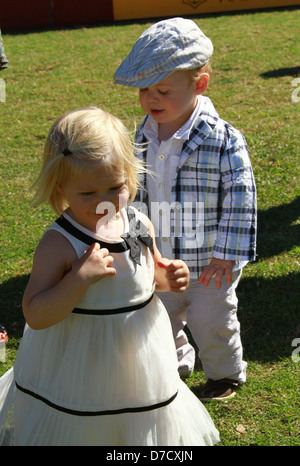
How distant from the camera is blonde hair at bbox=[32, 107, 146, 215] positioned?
85.8 inches

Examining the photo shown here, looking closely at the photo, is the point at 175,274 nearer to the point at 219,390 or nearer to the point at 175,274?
the point at 175,274

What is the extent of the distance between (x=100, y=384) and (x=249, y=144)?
4.72m

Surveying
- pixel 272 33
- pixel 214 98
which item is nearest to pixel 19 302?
pixel 214 98

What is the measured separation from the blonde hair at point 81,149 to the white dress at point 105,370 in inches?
6.9

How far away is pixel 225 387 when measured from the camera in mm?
3322

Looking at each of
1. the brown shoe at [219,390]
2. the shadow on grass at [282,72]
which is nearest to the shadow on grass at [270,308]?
the brown shoe at [219,390]

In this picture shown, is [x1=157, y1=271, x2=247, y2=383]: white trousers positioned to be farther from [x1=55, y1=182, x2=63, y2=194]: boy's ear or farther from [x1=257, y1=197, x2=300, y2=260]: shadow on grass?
[x1=257, y1=197, x2=300, y2=260]: shadow on grass

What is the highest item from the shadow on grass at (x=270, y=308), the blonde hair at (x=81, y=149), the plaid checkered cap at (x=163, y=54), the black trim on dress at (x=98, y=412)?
the plaid checkered cap at (x=163, y=54)

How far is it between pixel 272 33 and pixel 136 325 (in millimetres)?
10492

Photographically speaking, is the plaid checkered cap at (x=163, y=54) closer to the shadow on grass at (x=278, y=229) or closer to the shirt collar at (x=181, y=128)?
the shirt collar at (x=181, y=128)

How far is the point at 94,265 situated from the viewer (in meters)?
2.15

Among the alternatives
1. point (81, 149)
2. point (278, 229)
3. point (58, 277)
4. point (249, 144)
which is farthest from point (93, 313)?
point (249, 144)

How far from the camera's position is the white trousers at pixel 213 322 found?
10.1 ft

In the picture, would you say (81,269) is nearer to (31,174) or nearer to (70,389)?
(70,389)
